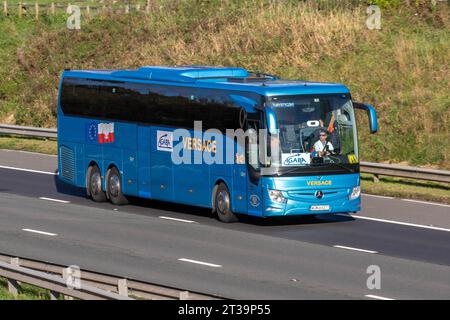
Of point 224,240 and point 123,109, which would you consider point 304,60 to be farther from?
point 224,240

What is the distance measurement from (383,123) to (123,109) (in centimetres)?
1076

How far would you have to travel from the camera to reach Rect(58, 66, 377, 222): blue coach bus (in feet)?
80.7

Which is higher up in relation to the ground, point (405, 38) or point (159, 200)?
point (405, 38)

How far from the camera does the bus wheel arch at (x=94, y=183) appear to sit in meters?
30.1

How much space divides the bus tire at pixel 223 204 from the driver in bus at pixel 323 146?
2138mm

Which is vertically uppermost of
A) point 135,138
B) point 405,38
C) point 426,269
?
point 405,38

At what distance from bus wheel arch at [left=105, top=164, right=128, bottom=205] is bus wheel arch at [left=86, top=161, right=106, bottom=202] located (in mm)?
294

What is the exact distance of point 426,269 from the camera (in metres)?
20.1

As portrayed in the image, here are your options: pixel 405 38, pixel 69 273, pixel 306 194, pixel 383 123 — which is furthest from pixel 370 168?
Answer: pixel 69 273

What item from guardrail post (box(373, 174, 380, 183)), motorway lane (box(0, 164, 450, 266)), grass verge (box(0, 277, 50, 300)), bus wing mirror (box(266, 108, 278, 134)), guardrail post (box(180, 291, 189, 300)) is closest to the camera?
guardrail post (box(180, 291, 189, 300))

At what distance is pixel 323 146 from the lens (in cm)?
2489

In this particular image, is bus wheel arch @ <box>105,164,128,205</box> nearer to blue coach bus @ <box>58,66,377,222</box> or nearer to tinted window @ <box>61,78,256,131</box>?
blue coach bus @ <box>58,66,377,222</box>

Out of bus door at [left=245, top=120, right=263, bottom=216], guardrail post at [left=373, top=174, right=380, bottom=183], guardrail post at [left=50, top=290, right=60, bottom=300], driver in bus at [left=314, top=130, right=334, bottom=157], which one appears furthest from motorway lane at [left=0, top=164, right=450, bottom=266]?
guardrail post at [left=50, top=290, right=60, bottom=300]

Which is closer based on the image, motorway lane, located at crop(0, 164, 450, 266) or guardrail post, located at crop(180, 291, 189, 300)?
guardrail post, located at crop(180, 291, 189, 300)
